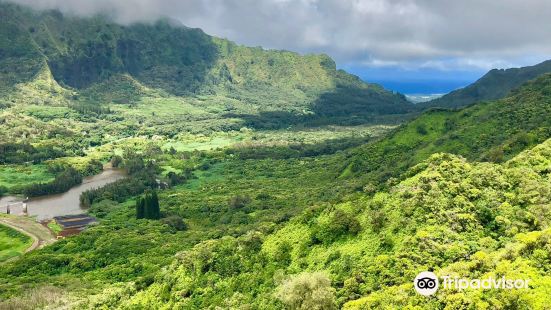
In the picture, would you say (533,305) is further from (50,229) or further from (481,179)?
(50,229)

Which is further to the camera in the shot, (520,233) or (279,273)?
(279,273)

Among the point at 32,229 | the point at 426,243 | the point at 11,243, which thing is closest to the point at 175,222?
the point at 32,229

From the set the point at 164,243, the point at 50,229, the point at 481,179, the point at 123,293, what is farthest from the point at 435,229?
the point at 50,229

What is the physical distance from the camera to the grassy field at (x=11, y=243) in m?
129

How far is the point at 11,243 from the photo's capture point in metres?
139

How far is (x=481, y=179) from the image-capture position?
55719 mm

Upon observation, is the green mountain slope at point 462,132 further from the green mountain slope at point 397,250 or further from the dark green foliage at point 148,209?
the dark green foliage at point 148,209

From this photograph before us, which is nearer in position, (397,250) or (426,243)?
(426,243)

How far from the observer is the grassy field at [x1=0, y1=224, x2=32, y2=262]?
5094 inches

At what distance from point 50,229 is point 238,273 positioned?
11272 centimetres

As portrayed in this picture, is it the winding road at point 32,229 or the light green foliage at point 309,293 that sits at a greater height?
the light green foliage at point 309,293

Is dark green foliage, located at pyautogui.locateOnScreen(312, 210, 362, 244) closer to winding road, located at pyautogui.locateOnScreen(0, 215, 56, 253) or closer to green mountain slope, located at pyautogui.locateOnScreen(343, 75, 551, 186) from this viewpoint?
green mountain slope, located at pyautogui.locateOnScreen(343, 75, 551, 186)

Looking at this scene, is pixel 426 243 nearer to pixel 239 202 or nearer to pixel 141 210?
pixel 239 202

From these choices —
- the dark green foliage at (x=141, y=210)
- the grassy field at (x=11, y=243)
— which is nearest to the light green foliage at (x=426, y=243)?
the grassy field at (x=11, y=243)
